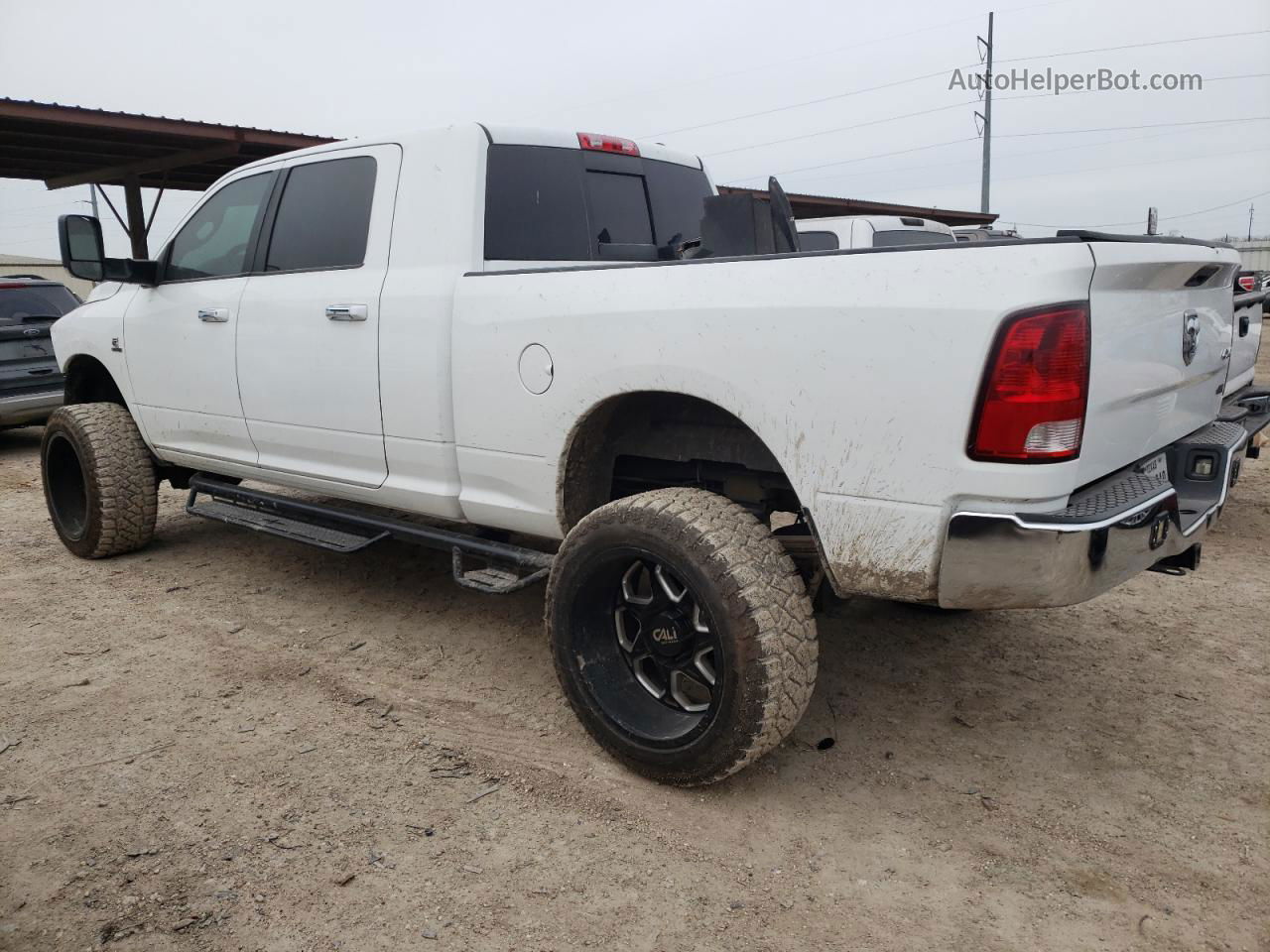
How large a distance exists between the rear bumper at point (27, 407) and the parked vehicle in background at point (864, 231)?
697 centimetres

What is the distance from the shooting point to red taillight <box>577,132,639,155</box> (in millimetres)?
3697

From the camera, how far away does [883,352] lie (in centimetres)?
224

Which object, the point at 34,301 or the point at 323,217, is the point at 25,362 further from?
the point at 323,217

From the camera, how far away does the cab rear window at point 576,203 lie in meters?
3.39

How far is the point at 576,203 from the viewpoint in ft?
11.9

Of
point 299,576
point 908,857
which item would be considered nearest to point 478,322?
point 908,857

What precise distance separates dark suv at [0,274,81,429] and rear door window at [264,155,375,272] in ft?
19.1

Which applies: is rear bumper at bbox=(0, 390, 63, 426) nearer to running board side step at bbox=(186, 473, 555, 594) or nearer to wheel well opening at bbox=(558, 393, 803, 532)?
running board side step at bbox=(186, 473, 555, 594)

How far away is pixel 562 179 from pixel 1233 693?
3.07 m

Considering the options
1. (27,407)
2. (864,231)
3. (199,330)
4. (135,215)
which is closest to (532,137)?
(199,330)

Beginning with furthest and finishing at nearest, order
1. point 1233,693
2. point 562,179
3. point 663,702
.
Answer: point 562,179
point 1233,693
point 663,702

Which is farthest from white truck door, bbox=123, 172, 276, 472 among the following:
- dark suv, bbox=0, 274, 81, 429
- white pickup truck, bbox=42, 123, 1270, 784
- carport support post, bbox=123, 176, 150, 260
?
carport support post, bbox=123, 176, 150, 260

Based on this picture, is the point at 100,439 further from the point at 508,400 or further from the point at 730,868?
the point at 730,868

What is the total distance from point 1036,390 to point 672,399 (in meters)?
1.12
